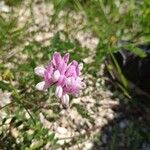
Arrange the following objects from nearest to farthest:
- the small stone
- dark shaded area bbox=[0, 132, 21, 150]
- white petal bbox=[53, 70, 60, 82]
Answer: white petal bbox=[53, 70, 60, 82], dark shaded area bbox=[0, 132, 21, 150], the small stone

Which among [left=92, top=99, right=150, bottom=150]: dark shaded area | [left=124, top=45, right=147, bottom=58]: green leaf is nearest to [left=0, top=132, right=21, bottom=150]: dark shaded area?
[left=92, top=99, right=150, bottom=150]: dark shaded area

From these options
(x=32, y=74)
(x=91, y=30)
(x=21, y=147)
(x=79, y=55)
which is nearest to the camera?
(x=21, y=147)

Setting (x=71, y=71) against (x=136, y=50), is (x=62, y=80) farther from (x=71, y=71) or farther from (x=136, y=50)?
(x=136, y=50)

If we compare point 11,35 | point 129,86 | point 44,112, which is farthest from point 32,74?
point 129,86

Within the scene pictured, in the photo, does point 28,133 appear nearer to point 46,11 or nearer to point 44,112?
point 44,112

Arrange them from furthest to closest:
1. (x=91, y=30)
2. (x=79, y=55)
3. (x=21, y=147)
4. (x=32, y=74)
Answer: (x=91, y=30) < (x=79, y=55) < (x=32, y=74) < (x=21, y=147)

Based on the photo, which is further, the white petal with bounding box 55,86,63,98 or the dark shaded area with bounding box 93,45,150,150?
the dark shaded area with bounding box 93,45,150,150

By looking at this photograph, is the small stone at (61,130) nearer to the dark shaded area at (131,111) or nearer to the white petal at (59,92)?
the dark shaded area at (131,111)

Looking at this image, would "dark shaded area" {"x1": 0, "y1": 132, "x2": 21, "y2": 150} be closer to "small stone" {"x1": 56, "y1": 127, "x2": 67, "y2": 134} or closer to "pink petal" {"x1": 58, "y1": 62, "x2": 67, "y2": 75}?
"small stone" {"x1": 56, "y1": 127, "x2": 67, "y2": 134}
